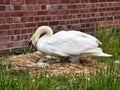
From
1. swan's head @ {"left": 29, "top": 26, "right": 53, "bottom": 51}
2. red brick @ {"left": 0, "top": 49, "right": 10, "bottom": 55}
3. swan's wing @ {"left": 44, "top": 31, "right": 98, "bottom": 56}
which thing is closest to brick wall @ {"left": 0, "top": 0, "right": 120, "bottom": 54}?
red brick @ {"left": 0, "top": 49, "right": 10, "bottom": 55}

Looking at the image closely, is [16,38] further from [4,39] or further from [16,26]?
[4,39]

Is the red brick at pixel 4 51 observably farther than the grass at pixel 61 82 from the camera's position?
Yes

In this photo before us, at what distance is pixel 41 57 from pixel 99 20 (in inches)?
120

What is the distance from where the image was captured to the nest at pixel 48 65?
695 centimetres

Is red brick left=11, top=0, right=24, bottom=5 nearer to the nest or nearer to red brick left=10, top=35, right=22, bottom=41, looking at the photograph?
red brick left=10, top=35, right=22, bottom=41

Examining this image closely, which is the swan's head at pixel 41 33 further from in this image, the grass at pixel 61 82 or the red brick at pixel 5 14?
the grass at pixel 61 82

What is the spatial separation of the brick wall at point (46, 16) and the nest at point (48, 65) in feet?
1.92

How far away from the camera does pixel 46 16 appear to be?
30.2 feet

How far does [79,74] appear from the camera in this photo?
6750 mm

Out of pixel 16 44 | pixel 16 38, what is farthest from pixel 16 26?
pixel 16 44

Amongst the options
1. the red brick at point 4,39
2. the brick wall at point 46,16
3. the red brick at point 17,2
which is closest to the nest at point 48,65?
the red brick at point 4,39

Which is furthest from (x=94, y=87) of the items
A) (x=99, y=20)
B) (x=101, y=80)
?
(x=99, y=20)

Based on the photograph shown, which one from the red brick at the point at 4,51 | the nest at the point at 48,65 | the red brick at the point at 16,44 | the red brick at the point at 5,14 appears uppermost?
the red brick at the point at 5,14

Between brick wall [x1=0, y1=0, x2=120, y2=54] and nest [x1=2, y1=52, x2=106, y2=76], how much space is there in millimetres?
586
